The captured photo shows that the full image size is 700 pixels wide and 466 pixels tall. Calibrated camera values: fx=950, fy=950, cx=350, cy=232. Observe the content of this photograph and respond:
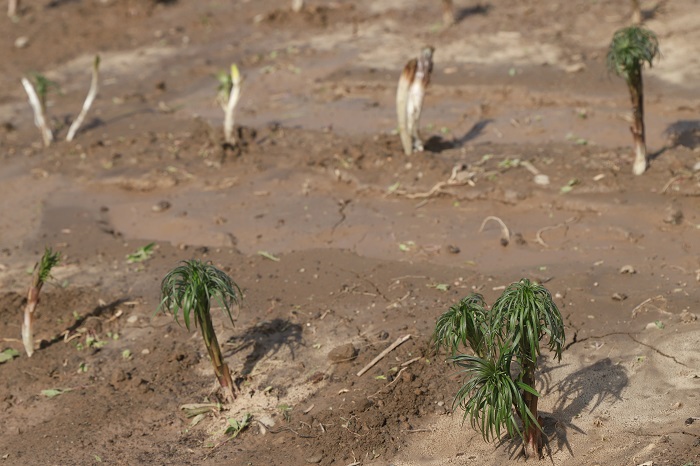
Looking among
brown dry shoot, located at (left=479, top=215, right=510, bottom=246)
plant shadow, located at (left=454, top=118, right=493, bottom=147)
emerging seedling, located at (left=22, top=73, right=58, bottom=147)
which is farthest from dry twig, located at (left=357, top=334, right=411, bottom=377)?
emerging seedling, located at (left=22, top=73, right=58, bottom=147)

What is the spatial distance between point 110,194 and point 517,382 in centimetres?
639

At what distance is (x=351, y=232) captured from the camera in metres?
8.92

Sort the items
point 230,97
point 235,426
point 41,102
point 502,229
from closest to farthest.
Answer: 1. point 235,426
2. point 502,229
3. point 230,97
4. point 41,102

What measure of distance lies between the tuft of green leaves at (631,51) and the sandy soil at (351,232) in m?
1.09

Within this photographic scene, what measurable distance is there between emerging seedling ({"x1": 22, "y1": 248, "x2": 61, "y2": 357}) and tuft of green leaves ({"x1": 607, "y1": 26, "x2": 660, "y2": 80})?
5033 mm

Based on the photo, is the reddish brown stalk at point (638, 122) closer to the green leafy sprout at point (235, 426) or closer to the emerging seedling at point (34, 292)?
Result: the green leafy sprout at point (235, 426)

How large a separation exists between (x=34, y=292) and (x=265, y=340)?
1.84 m

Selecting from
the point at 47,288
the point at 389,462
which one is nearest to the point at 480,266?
the point at 389,462

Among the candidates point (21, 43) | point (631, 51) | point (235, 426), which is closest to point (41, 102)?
point (21, 43)

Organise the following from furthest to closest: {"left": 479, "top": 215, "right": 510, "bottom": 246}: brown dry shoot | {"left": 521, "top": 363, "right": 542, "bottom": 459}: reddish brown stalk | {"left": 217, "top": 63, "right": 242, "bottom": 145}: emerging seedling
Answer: {"left": 217, "top": 63, "right": 242, "bottom": 145}: emerging seedling < {"left": 479, "top": 215, "right": 510, "bottom": 246}: brown dry shoot < {"left": 521, "top": 363, "right": 542, "bottom": 459}: reddish brown stalk

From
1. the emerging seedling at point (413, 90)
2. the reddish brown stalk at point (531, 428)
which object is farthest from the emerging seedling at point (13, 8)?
the reddish brown stalk at point (531, 428)

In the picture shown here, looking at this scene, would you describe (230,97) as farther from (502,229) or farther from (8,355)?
(8,355)

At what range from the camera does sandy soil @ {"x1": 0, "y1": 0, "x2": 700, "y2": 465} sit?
6324 millimetres

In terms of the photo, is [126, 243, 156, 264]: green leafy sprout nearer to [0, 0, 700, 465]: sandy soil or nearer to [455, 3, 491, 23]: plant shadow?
[0, 0, 700, 465]: sandy soil
